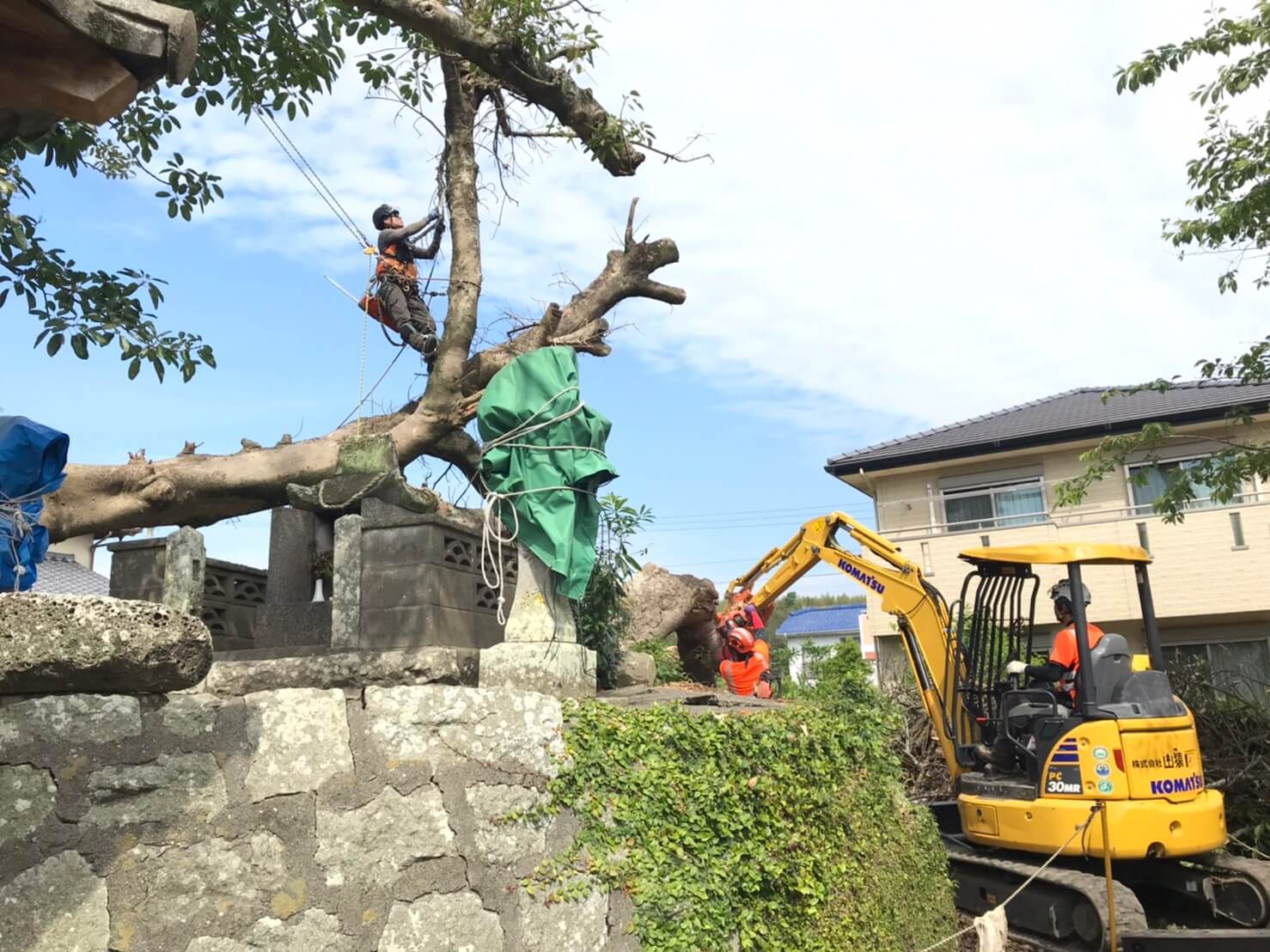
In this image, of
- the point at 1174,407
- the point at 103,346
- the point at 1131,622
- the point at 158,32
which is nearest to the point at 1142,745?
the point at 158,32

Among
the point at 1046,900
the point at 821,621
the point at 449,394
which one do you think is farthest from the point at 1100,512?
the point at 821,621

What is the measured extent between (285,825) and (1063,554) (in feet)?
19.8

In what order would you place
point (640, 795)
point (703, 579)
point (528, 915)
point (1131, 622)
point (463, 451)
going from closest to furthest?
point (528, 915) < point (640, 795) < point (463, 451) < point (703, 579) < point (1131, 622)

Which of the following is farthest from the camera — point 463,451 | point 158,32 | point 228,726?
point 463,451

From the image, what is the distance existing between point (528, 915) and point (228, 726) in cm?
138

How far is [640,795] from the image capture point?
166 inches

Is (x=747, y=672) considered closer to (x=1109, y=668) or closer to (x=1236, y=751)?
(x=1109, y=668)

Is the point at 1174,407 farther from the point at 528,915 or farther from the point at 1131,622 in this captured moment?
the point at 528,915

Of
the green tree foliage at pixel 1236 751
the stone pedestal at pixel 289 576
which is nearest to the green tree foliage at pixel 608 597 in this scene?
the stone pedestal at pixel 289 576

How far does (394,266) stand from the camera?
920cm

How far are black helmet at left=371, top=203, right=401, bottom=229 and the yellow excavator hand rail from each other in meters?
5.22

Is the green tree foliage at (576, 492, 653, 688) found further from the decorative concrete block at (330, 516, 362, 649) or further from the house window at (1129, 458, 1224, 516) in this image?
the house window at (1129, 458, 1224, 516)

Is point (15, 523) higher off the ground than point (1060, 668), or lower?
higher

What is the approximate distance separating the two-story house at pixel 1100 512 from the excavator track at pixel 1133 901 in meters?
7.88
